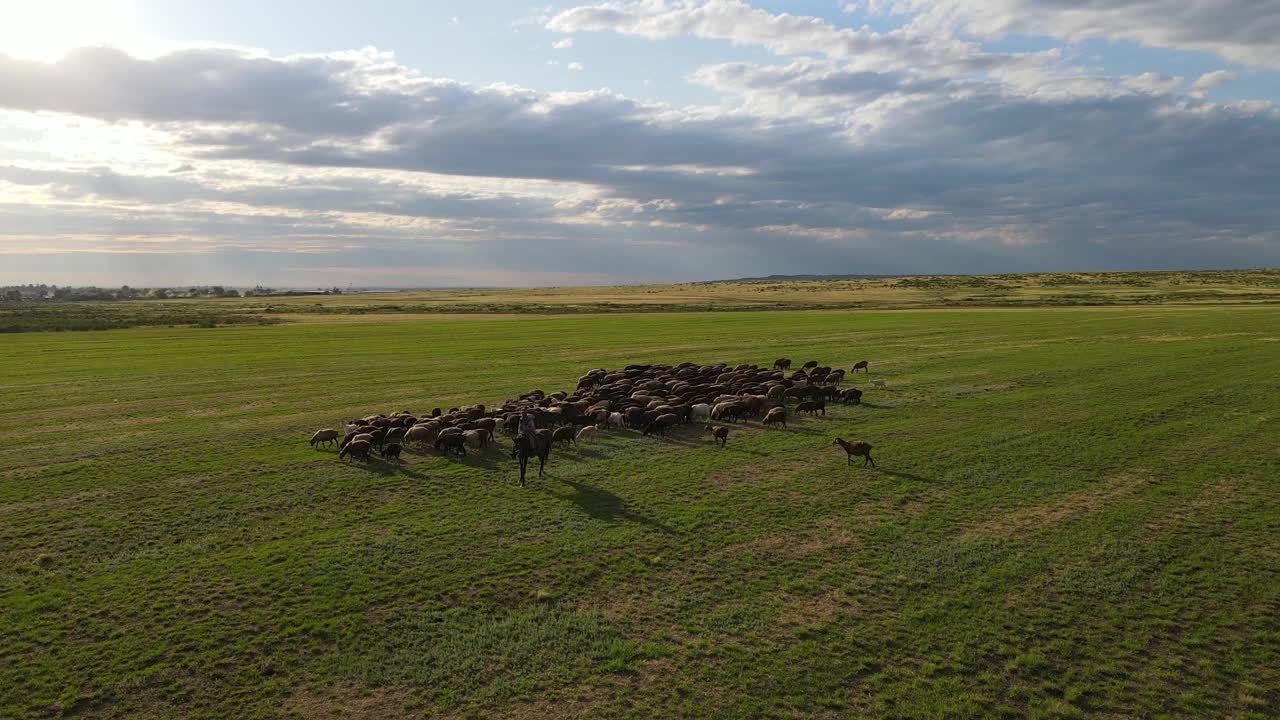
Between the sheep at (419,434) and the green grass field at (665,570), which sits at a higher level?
the sheep at (419,434)

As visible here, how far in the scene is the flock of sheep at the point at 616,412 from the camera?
2153cm

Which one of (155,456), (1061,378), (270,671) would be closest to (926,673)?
(270,671)

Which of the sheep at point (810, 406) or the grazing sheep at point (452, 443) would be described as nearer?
the grazing sheep at point (452, 443)

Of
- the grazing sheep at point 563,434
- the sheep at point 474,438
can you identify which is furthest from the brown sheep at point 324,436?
the grazing sheep at point 563,434

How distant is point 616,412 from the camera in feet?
84.5

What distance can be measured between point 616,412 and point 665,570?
1328 cm

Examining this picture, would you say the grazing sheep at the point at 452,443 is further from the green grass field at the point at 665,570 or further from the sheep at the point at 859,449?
the sheep at the point at 859,449

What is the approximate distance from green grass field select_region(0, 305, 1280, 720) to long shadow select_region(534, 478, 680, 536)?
10 centimetres

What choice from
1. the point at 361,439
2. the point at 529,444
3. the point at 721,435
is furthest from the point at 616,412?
the point at 361,439

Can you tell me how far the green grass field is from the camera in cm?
918

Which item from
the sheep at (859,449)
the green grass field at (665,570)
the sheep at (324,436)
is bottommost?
the green grass field at (665,570)

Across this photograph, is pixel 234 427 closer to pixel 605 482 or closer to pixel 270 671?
pixel 605 482

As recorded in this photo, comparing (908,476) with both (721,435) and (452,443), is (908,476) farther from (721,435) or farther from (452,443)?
(452,443)

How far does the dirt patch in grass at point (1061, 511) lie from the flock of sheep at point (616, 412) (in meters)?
4.64
